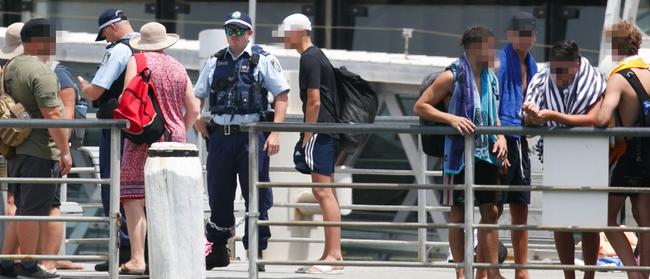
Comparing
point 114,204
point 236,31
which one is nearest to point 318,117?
point 236,31

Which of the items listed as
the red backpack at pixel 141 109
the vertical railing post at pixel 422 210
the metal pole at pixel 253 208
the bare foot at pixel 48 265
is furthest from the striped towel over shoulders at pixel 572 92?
the bare foot at pixel 48 265

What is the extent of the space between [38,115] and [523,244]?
297 centimetres

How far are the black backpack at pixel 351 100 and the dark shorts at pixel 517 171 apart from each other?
1.40 metres

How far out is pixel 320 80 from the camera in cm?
966

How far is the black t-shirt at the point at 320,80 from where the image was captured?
9484mm

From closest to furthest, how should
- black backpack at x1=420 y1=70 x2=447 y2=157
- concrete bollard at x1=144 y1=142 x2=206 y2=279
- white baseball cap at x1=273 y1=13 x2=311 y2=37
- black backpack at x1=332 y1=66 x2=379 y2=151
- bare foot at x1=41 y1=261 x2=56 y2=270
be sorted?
concrete bollard at x1=144 y1=142 x2=206 y2=279, black backpack at x1=420 y1=70 x2=447 y2=157, white baseball cap at x1=273 y1=13 x2=311 y2=37, bare foot at x1=41 y1=261 x2=56 y2=270, black backpack at x1=332 y1=66 x2=379 y2=151

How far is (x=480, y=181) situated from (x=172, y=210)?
1.82 meters

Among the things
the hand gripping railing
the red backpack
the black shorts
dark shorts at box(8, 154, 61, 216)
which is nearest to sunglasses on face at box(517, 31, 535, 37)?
the black shorts

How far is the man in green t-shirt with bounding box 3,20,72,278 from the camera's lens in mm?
8773

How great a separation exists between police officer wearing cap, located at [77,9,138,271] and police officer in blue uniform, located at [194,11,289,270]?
1.88 feet

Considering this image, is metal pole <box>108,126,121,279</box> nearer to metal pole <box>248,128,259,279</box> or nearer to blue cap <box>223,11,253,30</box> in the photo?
metal pole <box>248,128,259,279</box>

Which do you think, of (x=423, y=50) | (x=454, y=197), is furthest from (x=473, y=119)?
(x=423, y=50)

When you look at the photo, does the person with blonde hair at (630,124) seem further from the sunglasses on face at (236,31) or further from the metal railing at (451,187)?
the sunglasses on face at (236,31)

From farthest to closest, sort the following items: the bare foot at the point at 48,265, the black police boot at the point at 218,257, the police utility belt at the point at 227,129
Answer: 1. the bare foot at the point at 48,265
2. the black police boot at the point at 218,257
3. the police utility belt at the point at 227,129
